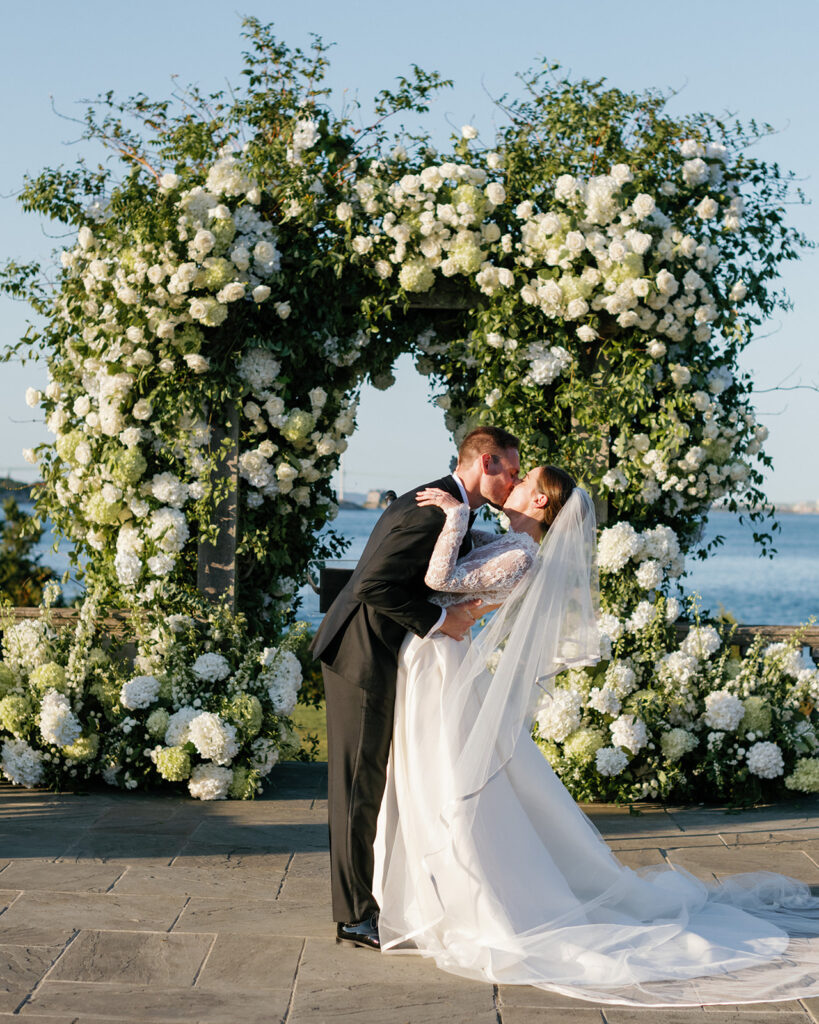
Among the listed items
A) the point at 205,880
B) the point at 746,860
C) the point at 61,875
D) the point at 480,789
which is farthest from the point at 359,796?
the point at 746,860

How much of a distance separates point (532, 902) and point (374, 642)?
40.4 inches

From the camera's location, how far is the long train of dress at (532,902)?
3527 mm

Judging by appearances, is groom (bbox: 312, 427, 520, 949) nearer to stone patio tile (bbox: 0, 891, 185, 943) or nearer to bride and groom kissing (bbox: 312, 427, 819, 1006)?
bride and groom kissing (bbox: 312, 427, 819, 1006)

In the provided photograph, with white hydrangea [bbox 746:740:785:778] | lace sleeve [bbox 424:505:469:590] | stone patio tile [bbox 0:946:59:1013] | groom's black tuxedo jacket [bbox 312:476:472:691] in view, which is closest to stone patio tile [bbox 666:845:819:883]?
white hydrangea [bbox 746:740:785:778]

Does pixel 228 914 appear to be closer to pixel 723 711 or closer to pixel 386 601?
pixel 386 601

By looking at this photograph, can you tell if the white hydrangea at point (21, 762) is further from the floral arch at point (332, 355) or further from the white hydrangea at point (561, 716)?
the white hydrangea at point (561, 716)

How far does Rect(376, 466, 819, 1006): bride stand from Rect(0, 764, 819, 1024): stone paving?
125 millimetres

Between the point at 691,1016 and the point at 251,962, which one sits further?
the point at 251,962

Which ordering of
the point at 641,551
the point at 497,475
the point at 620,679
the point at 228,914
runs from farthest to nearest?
the point at 641,551 → the point at 620,679 → the point at 228,914 → the point at 497,475

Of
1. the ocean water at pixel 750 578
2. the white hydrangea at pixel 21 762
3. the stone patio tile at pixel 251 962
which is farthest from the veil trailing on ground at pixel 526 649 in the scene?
the ocean water at pixel 750 578

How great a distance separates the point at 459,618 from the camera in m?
3.89

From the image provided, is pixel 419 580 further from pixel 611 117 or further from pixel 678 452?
pixel 611 117

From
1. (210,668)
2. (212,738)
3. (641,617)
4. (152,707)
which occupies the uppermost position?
(641,617)

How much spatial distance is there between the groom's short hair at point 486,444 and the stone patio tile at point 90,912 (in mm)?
1982
